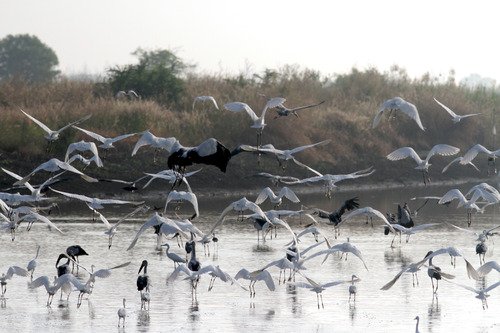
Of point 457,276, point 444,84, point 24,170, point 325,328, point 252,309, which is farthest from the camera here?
point 444,84

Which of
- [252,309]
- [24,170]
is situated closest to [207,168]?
[24,170]

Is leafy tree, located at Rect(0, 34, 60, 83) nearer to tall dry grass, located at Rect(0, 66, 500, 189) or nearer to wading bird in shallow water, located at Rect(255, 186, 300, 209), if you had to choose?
tall dry grass, located at Rect(0, 66, 500, 189)

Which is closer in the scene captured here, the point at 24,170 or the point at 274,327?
the point at 274,327

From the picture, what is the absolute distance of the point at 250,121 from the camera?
116ft

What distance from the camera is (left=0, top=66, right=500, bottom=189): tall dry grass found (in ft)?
101

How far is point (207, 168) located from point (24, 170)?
683 centimetres

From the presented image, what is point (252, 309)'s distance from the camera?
13.3 m

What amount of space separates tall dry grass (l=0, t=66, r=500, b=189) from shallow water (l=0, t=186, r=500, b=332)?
9.15m

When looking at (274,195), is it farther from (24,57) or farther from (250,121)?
(24,57)

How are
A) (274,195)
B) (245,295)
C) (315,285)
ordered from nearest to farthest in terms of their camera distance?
(315,285) → (245,295) → (274,195)

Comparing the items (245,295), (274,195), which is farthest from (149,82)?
(245,295)

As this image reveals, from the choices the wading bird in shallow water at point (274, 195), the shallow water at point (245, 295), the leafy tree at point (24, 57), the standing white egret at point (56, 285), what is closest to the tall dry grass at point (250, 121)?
the shallow water at point (245, 295)

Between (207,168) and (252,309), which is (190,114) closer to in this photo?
(207,168)

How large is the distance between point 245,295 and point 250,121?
21.4m
